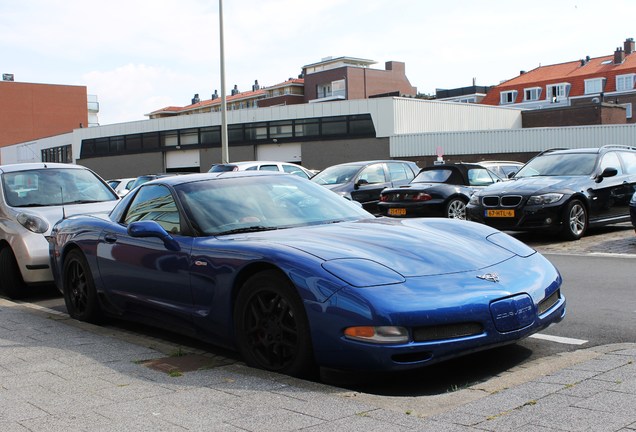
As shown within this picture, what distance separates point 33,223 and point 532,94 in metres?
76.3

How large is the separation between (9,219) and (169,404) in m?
5.86

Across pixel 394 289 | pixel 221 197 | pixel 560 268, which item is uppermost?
pixel 221 197

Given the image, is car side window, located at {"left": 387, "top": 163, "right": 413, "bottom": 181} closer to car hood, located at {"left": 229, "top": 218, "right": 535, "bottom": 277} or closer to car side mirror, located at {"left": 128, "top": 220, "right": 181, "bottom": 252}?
car hood, located at {"left": 229, "top": 218, "right": 535, "bottom": 277}

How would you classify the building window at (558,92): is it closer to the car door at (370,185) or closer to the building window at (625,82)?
the building window at (625,82)

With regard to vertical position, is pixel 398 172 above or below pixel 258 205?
above

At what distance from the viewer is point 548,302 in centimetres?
453

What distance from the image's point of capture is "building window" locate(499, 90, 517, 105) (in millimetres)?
79562

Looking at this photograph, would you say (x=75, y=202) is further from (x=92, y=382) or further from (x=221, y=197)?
(x=92, y=382)

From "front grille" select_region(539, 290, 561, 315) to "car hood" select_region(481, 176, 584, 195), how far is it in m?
7.07

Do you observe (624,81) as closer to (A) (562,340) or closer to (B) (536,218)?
(B) (536,218)

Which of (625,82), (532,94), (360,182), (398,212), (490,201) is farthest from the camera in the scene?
(532,94)

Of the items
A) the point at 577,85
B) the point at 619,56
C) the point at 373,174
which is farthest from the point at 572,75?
the point at 373,174

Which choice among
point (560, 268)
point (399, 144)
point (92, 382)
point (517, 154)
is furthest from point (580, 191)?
point (399, 144)

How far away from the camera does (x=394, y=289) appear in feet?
12.9
